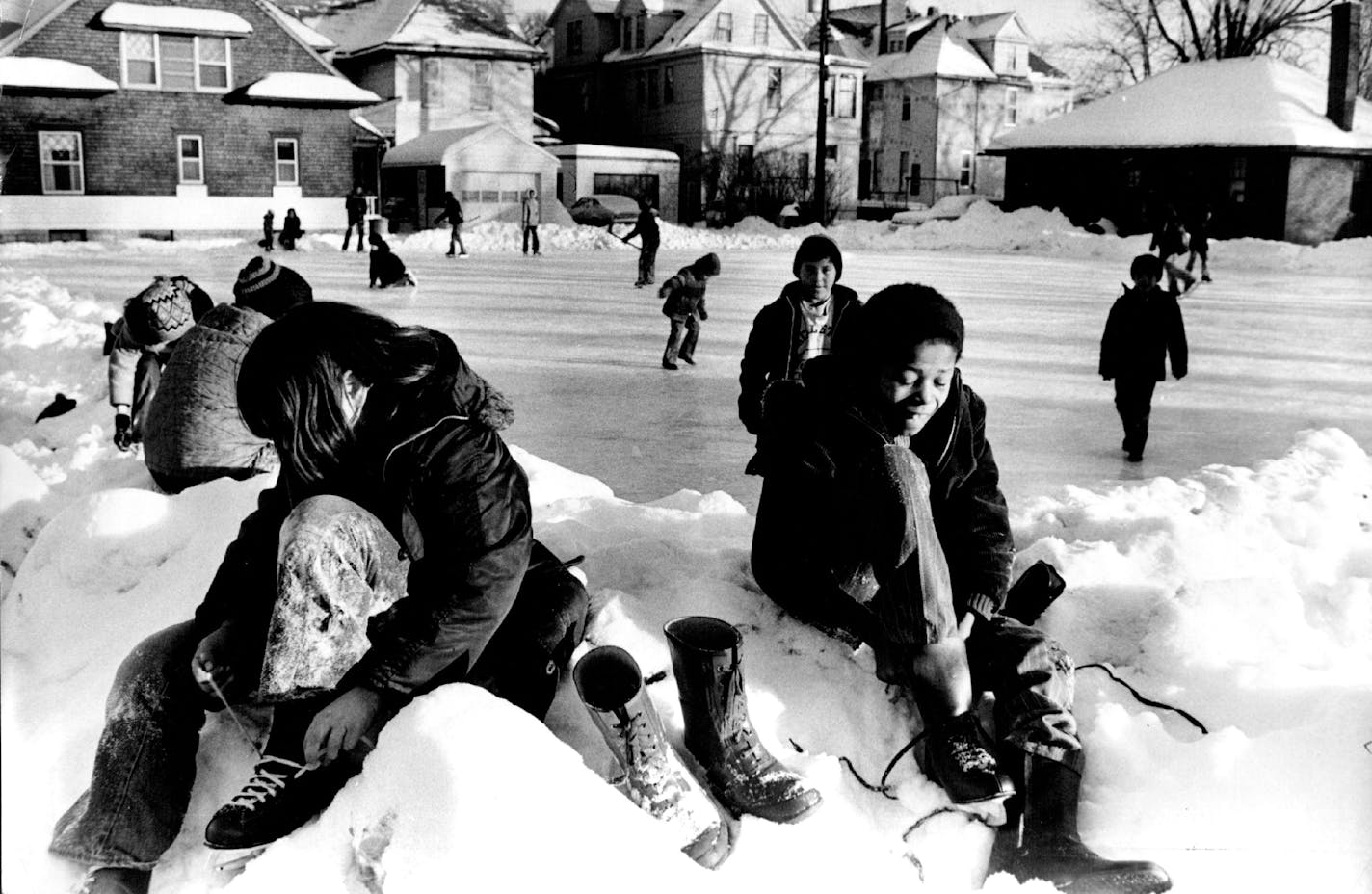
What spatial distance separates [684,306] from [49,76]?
238 inches

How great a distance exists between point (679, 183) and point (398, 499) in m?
37.0

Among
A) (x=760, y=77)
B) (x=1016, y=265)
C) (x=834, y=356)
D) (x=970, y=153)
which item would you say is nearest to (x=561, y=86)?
(x=760, y=77)

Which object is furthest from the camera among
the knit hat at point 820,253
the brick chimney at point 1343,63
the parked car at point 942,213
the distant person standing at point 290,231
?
the parked car at point 942,213

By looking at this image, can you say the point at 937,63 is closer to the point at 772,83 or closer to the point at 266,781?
the point at 772,83

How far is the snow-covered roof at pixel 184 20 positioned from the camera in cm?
1380

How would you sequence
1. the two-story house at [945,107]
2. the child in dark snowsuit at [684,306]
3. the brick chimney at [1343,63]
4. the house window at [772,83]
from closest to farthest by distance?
the child in dark snowsuit at [684,306]
the brick chimney at [1343,63]
the house window at [772,83]
the two-story house at [945,107]

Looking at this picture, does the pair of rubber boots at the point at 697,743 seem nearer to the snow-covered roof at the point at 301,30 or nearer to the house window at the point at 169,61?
the house window at the point at 169,61

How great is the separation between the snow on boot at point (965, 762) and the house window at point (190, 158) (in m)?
13.5

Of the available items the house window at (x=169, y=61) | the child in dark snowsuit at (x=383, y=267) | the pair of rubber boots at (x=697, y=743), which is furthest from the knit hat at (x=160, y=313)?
the child in dark snowsuit at (x=383, y=267)

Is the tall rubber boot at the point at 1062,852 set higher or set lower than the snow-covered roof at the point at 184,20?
lower

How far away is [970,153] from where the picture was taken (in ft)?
150

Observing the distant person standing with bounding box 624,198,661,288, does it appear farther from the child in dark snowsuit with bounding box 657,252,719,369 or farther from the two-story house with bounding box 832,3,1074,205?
the two-story house with bounding box 832,3,1074,205

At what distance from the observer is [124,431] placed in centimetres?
536

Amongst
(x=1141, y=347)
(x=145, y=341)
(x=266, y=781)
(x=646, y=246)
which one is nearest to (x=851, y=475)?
(x=266, y=781)
